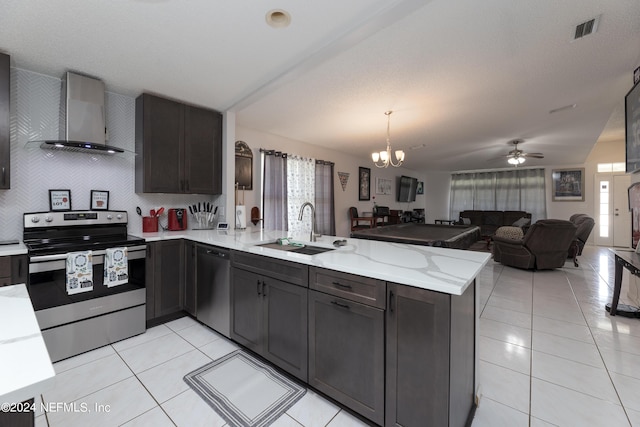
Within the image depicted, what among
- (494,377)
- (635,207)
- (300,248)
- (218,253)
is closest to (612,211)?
(635,207)

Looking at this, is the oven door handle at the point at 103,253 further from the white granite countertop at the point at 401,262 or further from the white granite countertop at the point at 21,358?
the white granite countertop at the point at 21,358

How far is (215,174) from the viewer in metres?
3.40

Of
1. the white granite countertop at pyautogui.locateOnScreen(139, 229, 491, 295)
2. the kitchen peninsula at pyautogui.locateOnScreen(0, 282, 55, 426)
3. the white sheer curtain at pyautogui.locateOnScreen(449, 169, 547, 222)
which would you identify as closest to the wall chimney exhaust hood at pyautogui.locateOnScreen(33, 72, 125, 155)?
the white granite countertop at pyautogui.locateOnScreen(139, 229, 491, 295)

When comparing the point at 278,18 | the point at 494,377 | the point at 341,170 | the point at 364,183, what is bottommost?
the point at 494,377

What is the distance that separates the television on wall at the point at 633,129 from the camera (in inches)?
88.1

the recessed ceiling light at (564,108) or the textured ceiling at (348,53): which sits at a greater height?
the recessed ceiling light at (564,108)

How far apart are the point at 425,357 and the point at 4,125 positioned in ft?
11.2

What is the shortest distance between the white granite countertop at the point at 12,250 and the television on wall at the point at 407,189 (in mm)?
8269

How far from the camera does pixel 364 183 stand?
7137 mm

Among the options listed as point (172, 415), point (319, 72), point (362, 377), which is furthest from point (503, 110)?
point (172, 415)

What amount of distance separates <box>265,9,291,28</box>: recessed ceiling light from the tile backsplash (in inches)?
83.7

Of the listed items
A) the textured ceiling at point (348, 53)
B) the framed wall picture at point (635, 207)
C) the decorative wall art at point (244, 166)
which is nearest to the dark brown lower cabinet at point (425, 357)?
the textured ceiling at point (348, 53)

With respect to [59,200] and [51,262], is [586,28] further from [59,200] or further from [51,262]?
[59,200]

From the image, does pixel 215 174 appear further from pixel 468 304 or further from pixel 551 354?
pixel 551 354
